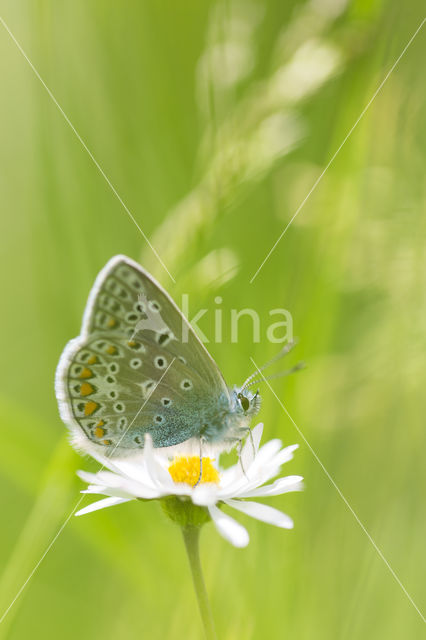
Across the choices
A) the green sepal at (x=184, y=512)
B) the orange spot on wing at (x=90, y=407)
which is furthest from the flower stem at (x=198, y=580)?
the orange spot on wing at (x=90, y=407)

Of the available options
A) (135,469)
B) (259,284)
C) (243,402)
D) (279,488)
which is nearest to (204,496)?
(279,488)

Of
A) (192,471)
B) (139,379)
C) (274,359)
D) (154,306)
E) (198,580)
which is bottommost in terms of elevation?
(198,580)

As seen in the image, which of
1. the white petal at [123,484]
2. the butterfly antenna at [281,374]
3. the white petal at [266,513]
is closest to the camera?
the white petal at [266,513]

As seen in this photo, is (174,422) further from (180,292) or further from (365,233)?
(365,233)

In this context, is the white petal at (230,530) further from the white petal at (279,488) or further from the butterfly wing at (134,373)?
the butterfly wing at (134,373)

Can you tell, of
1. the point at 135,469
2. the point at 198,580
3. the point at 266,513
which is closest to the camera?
the point at 198,580

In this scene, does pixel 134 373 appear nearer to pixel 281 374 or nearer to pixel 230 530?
pixel 281 374

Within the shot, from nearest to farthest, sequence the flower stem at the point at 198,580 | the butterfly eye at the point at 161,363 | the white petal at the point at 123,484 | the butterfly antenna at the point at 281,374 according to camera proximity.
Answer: the flower stem at the point at 198,580 → the white petal at the point at 123,484 → the butterfly antenna at the point at 281,374 → the butterfly eye at the point at 161,363

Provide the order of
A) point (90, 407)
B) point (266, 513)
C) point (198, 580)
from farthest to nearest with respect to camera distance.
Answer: point (90, 407)
point (266, 513)
point (198, 580)
